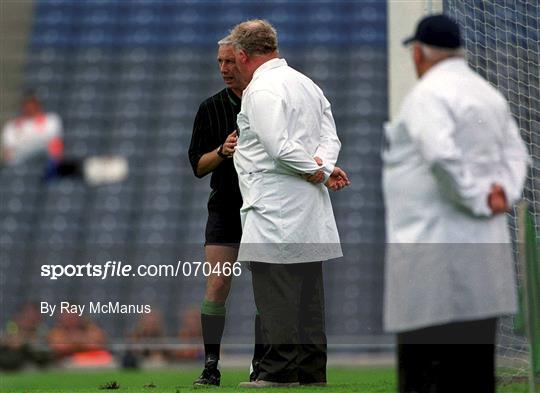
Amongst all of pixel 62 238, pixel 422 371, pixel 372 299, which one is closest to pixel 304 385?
pixel 422 371

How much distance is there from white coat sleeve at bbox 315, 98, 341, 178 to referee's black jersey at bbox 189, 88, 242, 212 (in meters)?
0.45

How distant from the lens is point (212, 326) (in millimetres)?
4113

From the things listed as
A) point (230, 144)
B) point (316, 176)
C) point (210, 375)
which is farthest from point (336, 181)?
point (210, 375)

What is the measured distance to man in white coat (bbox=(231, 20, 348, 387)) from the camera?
362cm

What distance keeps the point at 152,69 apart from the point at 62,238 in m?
2.90

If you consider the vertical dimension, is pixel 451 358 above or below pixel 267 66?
below

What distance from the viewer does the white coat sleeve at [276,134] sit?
355 cm

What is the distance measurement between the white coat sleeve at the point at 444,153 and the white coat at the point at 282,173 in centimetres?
127

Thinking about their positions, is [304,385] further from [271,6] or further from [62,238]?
[271,6]

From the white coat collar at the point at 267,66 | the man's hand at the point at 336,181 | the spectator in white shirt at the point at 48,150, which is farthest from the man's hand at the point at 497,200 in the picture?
the spectator in white shirt at the point at 48,150

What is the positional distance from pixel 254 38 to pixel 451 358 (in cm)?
171

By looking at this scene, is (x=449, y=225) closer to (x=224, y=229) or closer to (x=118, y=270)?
(x=224, y=229)

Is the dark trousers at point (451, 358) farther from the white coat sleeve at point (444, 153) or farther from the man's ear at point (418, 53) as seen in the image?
the man's ear at point (418, 53)

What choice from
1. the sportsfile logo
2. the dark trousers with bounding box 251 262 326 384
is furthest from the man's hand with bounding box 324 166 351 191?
the sportsfile logo
